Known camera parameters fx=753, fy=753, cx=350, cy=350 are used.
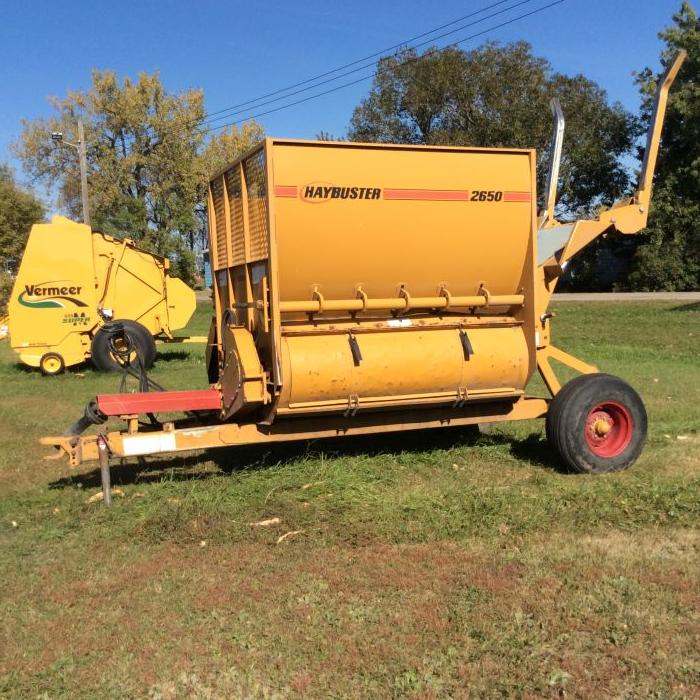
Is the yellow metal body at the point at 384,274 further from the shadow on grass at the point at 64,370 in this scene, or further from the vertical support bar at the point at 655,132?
the shadow on grass at the point at 64,370

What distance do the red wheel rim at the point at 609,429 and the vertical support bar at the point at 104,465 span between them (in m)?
3.83

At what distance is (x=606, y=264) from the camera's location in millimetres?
34875

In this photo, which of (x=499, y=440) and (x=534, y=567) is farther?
(x=499, y=440)

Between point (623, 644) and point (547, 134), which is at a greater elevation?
point (547, 134)

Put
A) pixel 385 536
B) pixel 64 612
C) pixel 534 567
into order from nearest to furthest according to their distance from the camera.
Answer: pixel 64 612 < pixel 534 567 < pixel 385 536

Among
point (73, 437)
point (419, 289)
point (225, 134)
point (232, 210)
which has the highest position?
point (225, 134)

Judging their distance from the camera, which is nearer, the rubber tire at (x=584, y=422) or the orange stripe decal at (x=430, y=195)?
the orange stripe decal at (x=430, y=195)

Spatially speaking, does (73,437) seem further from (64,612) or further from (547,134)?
(547,134)

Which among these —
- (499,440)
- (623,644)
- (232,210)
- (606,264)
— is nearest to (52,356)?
(232,210)

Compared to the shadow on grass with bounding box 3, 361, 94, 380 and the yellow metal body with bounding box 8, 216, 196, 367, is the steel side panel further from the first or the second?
the shadow on grass with bounding box 3, 361, 94, 380

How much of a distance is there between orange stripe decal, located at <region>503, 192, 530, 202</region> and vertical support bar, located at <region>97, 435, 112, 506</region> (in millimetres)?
3625

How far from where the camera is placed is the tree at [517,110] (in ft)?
117

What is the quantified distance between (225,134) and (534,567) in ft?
149

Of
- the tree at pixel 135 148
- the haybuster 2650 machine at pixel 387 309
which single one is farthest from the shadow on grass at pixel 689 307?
the tree at pixel 135 148
